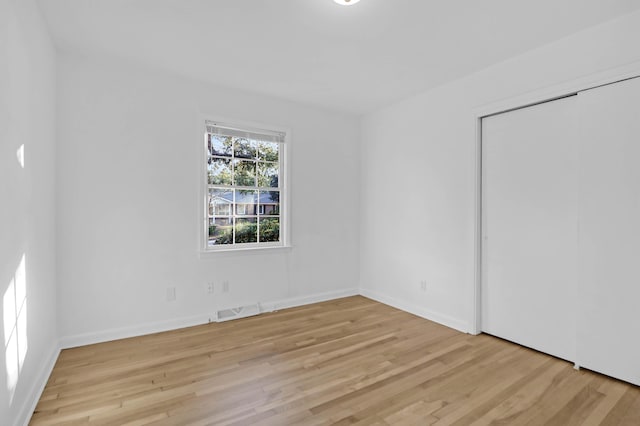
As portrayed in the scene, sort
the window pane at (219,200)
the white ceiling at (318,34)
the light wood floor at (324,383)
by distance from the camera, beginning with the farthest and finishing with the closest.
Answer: the window pane at (219,200)
the white ceiling at (318,34)
the light wood floor at (324,383)

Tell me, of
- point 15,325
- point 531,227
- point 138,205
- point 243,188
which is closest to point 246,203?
point 243,188

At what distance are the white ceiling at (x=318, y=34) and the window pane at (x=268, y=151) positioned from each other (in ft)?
2.74

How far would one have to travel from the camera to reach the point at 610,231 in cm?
244

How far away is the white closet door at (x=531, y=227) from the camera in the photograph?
8.96 feet

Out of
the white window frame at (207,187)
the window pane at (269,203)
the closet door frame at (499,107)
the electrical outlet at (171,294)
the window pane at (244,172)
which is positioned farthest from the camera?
the window pane at (269,203)

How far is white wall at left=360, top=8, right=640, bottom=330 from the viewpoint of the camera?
264 cm

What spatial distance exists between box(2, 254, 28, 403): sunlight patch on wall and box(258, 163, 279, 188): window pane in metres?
2.51

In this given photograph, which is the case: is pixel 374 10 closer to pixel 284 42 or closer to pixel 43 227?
pixel 284 42

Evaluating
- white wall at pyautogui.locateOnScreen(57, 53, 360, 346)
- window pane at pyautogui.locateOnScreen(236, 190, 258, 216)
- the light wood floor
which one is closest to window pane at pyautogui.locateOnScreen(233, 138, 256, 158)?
white wall at pyautogui.locateOnScreen(57, 53, 360, 346)

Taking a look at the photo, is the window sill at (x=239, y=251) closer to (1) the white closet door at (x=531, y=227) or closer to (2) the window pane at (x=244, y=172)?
(2) the window pane at (x=244, y=172)

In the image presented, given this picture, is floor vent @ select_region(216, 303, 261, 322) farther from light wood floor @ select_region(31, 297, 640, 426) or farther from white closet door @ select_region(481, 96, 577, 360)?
white closet door @ select_region(481, 96, 577, 360)

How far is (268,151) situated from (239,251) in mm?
1338

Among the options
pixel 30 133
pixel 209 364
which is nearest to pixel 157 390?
pixel 209 364

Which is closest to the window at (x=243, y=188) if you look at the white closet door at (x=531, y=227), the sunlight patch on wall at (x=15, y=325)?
the sunlight patch on wall at (x=15, y=325)
